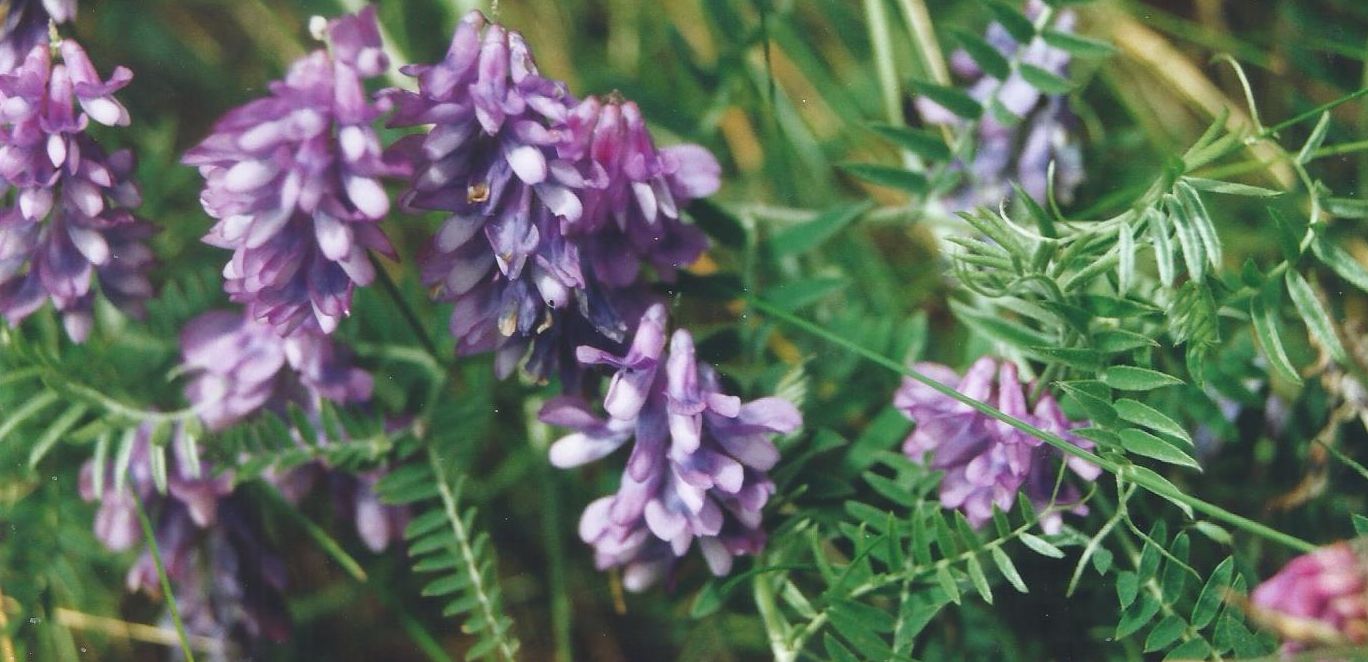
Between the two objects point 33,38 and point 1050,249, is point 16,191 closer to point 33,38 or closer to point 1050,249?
point 33,38

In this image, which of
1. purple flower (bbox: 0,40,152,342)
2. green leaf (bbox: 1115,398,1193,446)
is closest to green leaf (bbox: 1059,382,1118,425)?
green leaf (bbox: 1115,398,1193,446)

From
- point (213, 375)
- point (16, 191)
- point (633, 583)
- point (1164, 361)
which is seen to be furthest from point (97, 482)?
point (1164, 361)

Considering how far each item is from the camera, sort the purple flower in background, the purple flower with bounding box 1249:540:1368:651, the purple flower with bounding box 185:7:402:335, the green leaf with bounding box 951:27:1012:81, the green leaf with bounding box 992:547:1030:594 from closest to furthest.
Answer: the purple flower with bounding box 1249:540:1368:651, the purple flower with bounding box 185:7:402:335, the green leaf with bounding box 992:547:1030:594, the purple flower in background, the green leaf with bounding box 951:27:1012:81

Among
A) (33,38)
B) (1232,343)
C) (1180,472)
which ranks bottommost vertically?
(1180,472)

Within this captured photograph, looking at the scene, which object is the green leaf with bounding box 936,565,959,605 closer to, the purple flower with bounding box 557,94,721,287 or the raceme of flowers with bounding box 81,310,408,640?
the purple flower with bounding box 557,94,721,287

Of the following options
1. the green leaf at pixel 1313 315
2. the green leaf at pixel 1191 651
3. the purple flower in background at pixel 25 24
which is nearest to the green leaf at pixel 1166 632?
the green leaf at pixel 1191 651

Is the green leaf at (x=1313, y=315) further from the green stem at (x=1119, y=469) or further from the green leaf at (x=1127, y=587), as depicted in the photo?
the green leaf at (x=1127, y=587)

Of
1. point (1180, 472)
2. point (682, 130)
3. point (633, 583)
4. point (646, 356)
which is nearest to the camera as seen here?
point (646, 356)
